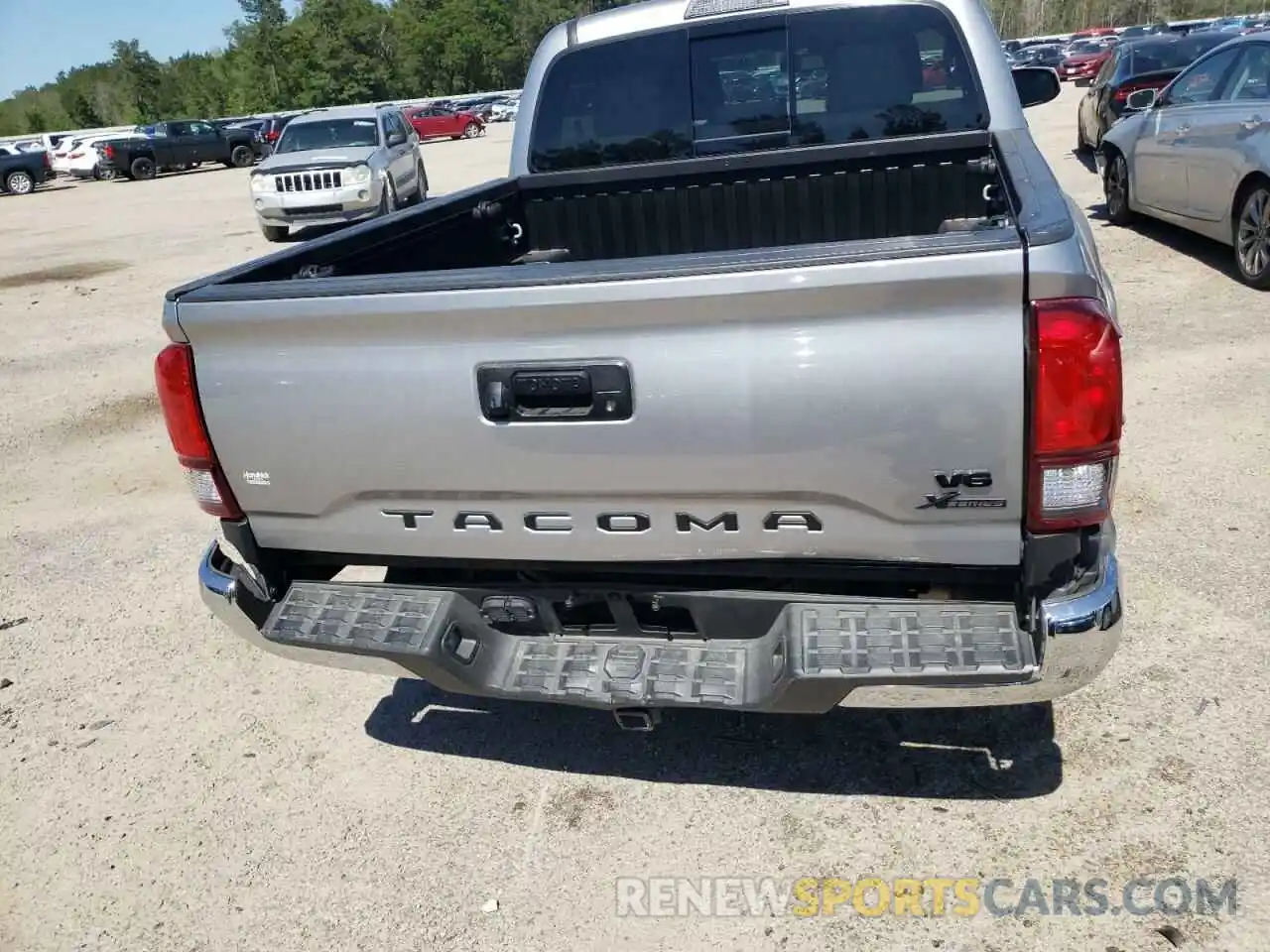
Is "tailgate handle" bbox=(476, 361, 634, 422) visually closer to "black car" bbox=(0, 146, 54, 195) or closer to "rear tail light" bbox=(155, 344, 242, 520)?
"rear tail light" bbox=(155, 344, 242, 520)

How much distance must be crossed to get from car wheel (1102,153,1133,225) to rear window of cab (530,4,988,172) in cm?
651

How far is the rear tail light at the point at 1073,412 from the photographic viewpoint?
82.1 inches

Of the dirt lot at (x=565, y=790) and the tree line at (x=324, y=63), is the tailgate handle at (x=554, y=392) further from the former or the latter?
the tree line at (x=324, y=63)

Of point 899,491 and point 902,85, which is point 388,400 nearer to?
point 899,491

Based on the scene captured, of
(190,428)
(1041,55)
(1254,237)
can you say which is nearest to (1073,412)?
(190,428)

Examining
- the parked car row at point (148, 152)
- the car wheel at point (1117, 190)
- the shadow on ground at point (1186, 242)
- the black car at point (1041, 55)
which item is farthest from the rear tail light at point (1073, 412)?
the black car at point (1041, 55)

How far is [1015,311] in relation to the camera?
2.09m

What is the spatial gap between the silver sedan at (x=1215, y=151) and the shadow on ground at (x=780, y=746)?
571cm

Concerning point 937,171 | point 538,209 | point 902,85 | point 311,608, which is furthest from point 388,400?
point 902,85

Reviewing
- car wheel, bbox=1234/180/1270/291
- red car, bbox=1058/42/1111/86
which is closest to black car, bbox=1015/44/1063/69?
red car, bbox=1058/42/1111/86

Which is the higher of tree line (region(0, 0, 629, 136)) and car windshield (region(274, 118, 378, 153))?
tree line (region(0, 0, 629, 136))

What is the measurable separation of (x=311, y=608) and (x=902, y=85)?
10.2ft

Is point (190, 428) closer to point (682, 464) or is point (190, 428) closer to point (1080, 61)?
point (682, 464)

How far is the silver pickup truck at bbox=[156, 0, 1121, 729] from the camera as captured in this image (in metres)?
2.16
